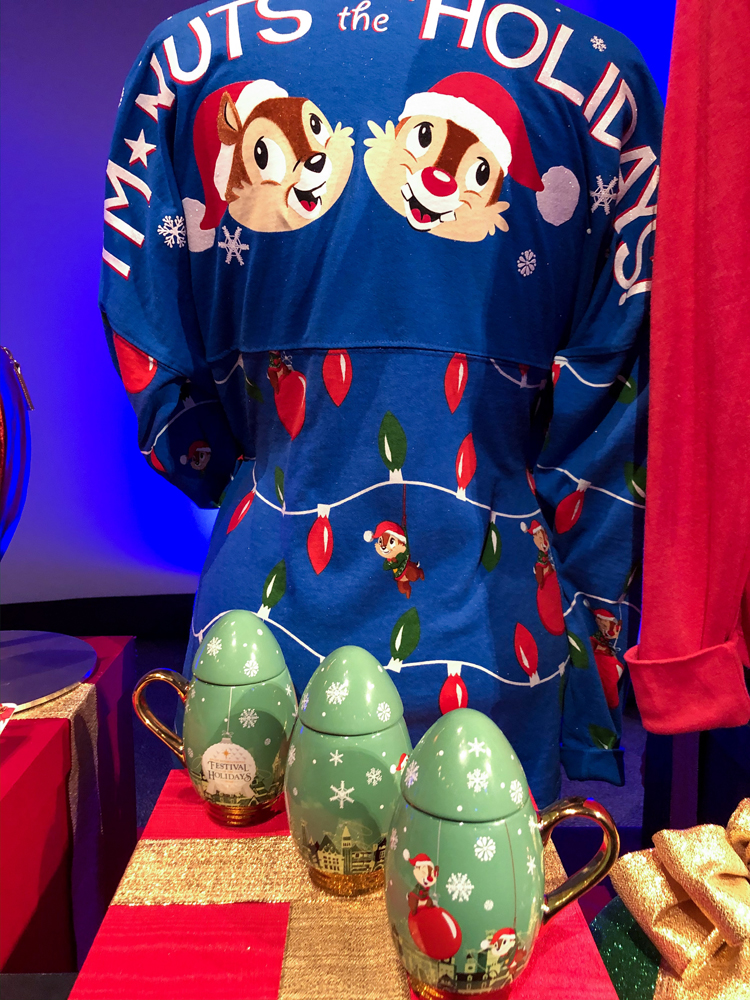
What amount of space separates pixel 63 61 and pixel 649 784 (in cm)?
263

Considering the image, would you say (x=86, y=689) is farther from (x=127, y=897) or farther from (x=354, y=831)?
(x=354, y=831)

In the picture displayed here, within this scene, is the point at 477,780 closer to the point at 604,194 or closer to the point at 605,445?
the point at 605,445

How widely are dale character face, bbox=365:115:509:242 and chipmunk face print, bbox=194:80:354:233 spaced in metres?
0.03

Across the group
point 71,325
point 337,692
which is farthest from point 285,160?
point 71,325

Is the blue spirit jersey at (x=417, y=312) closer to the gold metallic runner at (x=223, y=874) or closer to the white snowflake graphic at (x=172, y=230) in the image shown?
the white snowflake graphic at (x=172, y=230)

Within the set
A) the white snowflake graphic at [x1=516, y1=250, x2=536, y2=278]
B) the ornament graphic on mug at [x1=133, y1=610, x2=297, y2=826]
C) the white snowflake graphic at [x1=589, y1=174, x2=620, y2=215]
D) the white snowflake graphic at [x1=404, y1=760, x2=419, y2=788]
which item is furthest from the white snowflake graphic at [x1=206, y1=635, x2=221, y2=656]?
the white snowflake graphic at [x1=589, y1=174, x2=620, y2=215]

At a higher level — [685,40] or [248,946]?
[685,40]

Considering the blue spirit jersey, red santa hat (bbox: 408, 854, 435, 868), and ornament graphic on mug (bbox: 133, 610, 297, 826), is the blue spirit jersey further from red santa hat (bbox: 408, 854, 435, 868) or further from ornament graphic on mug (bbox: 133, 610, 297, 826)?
red santa hat (bbox: 408, 854, 435, 868)

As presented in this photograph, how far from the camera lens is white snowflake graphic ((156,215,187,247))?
0.80 m

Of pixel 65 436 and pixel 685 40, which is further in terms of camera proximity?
pixel 65 436

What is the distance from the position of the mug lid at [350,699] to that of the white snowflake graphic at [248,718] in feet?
0.20

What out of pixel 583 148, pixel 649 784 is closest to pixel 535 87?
pixel 583 148

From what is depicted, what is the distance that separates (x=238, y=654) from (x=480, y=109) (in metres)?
0.54

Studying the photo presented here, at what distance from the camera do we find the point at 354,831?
1.74ft
